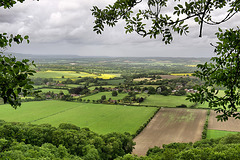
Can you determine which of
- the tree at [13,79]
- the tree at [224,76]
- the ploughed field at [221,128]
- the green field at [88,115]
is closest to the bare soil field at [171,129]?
the ploughed field at [221,128]

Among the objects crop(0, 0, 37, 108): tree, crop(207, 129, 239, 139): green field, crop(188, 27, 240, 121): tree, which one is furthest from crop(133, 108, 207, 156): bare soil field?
crop(0, 0, 37, 108): tree

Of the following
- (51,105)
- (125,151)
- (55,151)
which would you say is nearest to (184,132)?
(125,151)

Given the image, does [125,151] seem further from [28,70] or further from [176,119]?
[28,70]

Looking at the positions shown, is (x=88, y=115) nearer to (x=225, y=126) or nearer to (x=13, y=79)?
(x=225, y=126)

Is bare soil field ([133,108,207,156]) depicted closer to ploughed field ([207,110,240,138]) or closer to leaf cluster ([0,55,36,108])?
ploughed field ([207,110,240,138])

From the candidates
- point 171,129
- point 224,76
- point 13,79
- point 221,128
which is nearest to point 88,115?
point 171,129

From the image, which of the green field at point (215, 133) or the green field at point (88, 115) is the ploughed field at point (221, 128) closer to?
the green field at point (215, 133)
